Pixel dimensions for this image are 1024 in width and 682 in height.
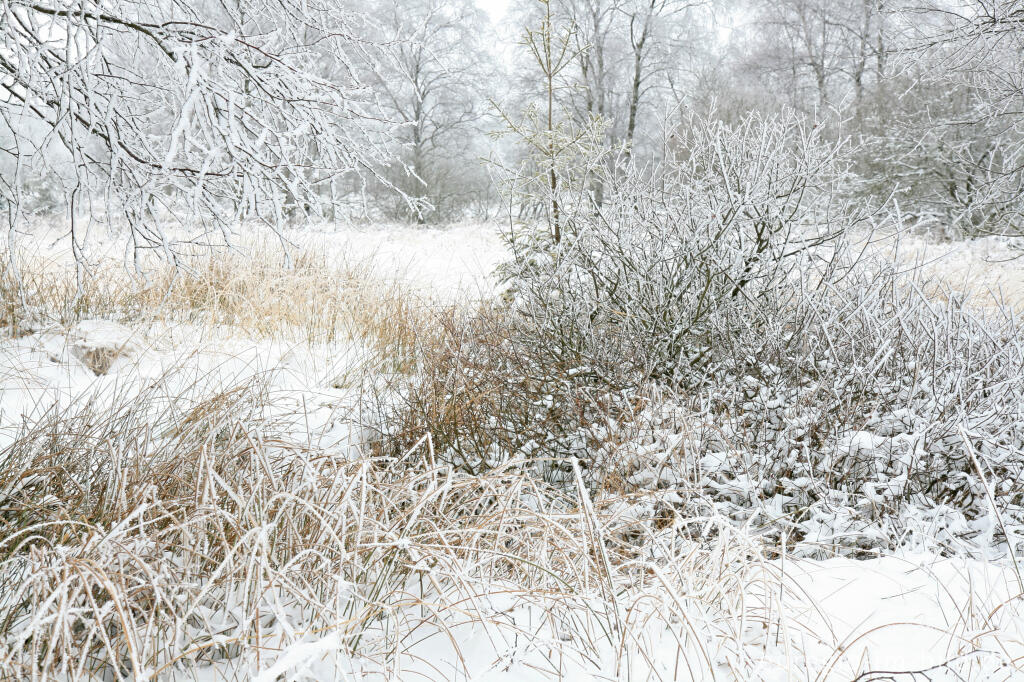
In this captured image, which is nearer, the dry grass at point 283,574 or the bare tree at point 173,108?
the dry grass at point 283,574

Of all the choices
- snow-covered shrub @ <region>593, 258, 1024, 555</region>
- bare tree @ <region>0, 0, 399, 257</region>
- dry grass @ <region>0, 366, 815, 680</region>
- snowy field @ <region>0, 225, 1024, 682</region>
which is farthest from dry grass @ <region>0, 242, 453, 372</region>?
snow-covered shrub @ <region>593, 258, 1024, 555</region>

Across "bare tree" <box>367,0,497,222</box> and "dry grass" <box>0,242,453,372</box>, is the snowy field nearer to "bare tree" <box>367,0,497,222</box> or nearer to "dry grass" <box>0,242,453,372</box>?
"dry grass" <box>0,242,453,372</box>

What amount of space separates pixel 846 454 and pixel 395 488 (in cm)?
168

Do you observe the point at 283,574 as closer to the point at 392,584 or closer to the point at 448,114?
the point at 392,584

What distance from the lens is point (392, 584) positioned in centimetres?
163

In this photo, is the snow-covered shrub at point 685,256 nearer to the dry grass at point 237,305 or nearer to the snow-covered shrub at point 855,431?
the snow-covered shrub at point 855,431

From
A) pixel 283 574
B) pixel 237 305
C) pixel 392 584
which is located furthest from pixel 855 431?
pixel 237 305

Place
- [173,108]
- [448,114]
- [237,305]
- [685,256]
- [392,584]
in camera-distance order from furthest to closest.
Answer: [448,114]
[237,305]
[685,256]
[173,108]
[392,584]

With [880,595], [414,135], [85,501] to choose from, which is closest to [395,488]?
[85,501]

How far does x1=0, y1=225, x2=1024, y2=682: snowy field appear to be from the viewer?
130 centimetres

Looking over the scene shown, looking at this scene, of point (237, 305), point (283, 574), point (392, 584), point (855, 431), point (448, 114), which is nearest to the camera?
point (283, 574)

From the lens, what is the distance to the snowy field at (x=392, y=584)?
1.30 metres

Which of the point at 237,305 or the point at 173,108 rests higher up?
the point at 173,108

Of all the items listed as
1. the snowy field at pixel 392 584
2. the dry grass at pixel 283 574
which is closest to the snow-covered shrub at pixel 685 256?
the snowy field at pixel 392 584
